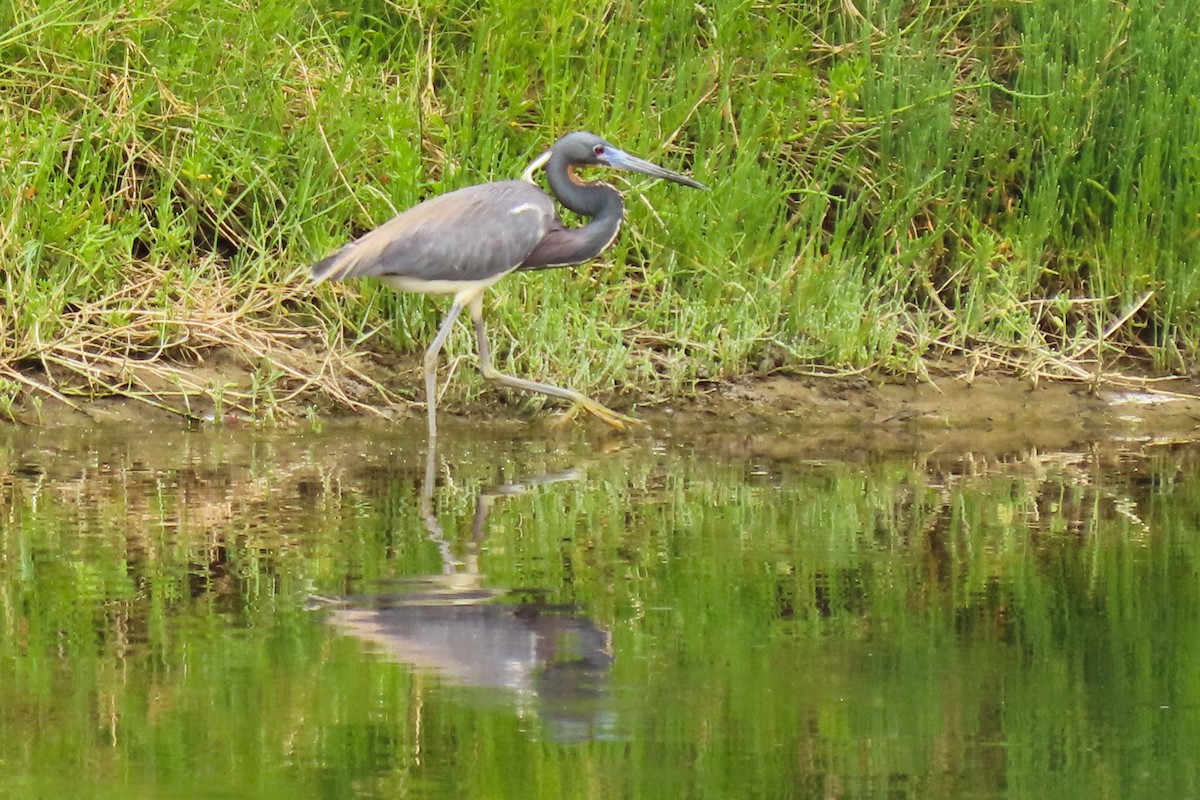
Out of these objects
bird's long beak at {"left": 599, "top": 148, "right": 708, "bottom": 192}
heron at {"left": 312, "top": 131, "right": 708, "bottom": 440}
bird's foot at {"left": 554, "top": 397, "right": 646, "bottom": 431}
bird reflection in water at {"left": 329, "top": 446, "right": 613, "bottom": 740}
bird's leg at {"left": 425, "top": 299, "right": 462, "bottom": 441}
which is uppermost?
bird's long beak at {"left": 599, "top": 148, "right": 708, "bottom": 192}

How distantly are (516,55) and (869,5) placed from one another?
1.68 m

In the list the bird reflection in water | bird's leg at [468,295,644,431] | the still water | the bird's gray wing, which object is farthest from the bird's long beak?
the bird reflection in water

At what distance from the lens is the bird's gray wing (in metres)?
7.29

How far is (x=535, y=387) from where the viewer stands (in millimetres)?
7348

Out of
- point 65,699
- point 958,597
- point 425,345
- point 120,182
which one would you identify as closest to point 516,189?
point 425,345

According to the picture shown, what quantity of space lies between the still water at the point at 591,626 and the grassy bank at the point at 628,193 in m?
1.02

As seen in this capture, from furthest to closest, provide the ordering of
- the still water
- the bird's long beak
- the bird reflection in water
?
1. the bird's long beak
2. the bird reflection in water
3. the still water

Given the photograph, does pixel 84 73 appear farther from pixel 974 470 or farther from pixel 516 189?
pixel 974 470

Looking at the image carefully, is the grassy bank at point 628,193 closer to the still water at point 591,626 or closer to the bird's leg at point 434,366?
the bird's leg at point 434,366

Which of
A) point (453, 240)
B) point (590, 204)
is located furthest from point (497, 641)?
point (590, 204)

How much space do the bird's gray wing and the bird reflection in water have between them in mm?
2591

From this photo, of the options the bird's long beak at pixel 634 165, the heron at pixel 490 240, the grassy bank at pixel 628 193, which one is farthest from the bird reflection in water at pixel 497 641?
the bird's long beak at pixel 634 165

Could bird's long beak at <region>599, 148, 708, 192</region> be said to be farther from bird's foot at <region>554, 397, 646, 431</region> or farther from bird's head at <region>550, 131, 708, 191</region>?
bird's foot at <region>554, 397, 646, 431</region>

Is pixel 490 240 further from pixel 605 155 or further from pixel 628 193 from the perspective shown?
pixel 628 193
